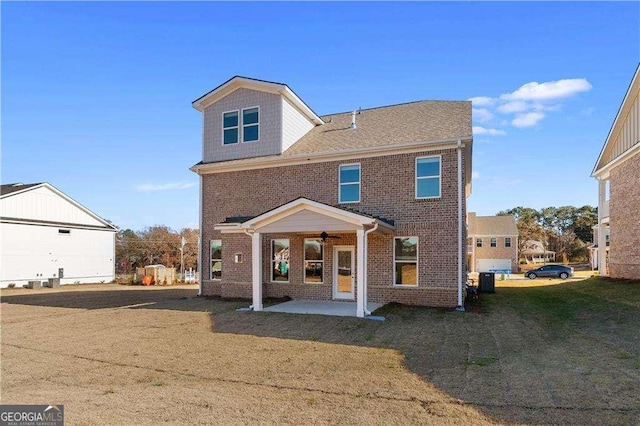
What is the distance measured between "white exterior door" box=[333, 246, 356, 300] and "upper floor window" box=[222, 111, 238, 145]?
21.5 ft

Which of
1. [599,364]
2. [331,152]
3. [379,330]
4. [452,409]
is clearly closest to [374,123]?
[331,152]

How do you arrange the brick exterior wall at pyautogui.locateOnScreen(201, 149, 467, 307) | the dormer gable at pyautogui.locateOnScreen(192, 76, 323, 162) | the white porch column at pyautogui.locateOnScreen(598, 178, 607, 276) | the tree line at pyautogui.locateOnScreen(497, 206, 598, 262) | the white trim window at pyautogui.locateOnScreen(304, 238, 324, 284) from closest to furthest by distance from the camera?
1. the brick exterior wall at pyautogui.locateOnScreen(201, 149, 467, 307)
2. the white trim window at pyautogui.locateOnScreen(304, 238, 324, 284)
3. the dormer gable at pyautogui.locateOnScreen(192, 76, 323, 162)
4. the white porch column at pyautogui.locateOnScreen(598, 178, 607, 276)
5. the tree line at pyautogui.locateOnScreen(497, 206, 598, 262)

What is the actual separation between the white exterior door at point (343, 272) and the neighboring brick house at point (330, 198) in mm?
37

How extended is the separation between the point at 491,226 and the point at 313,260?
40.5 metres

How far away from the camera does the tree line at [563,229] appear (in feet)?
224

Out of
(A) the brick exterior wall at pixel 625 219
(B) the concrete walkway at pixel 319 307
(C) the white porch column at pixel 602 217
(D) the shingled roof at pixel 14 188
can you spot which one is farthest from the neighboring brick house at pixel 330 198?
(D) the shingled roof at pixel 14 188

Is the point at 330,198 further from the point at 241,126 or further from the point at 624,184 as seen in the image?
the point at 624,184

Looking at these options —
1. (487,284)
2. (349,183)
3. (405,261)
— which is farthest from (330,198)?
(487,284)

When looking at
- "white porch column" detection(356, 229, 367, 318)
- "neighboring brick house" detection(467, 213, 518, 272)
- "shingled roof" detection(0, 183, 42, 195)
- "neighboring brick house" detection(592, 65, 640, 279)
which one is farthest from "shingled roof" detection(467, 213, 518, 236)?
"shingled roof" detection(0, 183, 42, 195)

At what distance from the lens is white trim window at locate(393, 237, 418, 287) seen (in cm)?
1378

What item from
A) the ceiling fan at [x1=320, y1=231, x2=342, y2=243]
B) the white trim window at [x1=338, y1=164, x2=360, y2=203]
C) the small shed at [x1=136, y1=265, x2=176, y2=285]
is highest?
the white trim window at [x1=338, y1=164, x2=360, y2=203]

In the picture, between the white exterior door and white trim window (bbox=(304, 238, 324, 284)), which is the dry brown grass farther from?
white trim window (bbox=(304, 238, 324, 284))

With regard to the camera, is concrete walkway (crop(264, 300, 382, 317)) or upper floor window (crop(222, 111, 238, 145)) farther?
upper floor window (crop(222, 111, 238, 145))

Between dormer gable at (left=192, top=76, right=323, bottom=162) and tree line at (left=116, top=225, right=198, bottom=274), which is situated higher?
dormer gable at (left=192, top=76, right=323, bottom=162)
